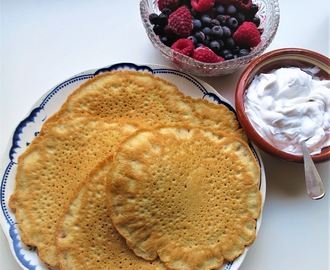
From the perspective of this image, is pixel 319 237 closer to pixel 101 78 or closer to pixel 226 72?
pixel 226 72

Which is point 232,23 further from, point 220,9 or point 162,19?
point 162,19

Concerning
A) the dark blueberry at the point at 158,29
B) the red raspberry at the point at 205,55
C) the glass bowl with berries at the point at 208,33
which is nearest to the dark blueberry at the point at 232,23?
the glass bowl with berries at the point at 208,33

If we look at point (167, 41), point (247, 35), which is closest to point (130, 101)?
point (167, 41)

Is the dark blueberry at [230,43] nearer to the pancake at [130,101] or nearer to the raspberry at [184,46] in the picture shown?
the raspberry at [184,46]

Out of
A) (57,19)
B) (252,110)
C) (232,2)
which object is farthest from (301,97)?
(57,19)

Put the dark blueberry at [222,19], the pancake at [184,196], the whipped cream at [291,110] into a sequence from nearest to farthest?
the pancake at [184,196]
the whipped cream at [291,110]
the dark blueberry at [222,19]
